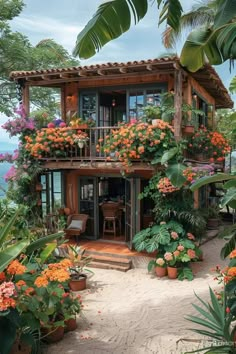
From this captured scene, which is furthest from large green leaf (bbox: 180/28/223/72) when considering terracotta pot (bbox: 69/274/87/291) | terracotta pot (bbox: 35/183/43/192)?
terracotta pot (bbox: 35/183/43/192)

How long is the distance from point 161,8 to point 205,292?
19.1 ft

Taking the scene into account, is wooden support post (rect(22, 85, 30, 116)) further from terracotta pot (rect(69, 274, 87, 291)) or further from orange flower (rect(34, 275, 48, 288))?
orange flower (rect(34, 275, 48, 288))

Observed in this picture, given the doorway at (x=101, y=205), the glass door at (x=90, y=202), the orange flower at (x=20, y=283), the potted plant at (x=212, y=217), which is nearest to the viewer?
the orange flower at (x=20, y=283)

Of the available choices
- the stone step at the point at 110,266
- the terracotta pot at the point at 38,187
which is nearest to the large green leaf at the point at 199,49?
the stone step at the point at 110,266

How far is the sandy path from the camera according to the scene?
546 centimetres

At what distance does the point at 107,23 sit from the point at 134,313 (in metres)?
5.31

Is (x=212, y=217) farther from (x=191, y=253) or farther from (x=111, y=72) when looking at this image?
(x=111, y=72)

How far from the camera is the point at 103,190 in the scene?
42.0 ft

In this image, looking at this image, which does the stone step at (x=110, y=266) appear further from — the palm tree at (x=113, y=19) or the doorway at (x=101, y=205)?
the palm tree at (x=113, y=19)

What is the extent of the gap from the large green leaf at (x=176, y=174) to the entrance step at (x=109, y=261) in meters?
2.84

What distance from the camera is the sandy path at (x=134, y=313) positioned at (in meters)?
5.46

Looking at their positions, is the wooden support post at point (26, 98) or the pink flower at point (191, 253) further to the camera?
the wooden support post at point (26, 98)

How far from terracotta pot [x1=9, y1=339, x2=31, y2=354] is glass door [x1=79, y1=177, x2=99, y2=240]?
7.22 meters

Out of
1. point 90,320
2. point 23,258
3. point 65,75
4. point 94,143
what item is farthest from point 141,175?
point 23,258
